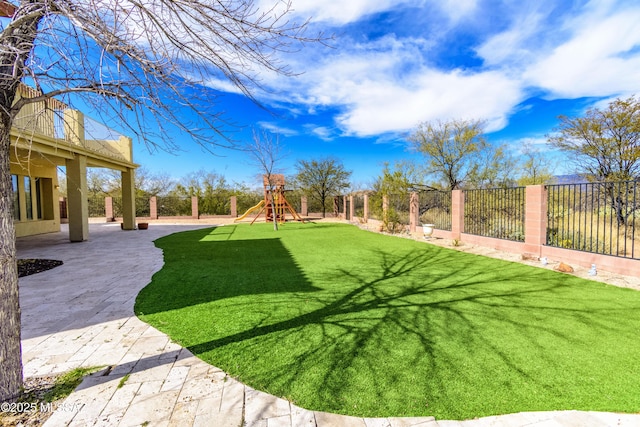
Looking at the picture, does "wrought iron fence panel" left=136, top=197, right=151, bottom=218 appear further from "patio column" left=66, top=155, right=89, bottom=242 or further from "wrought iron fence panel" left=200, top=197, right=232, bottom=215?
"patio column" left=66, top=155, right=89, bottom=242

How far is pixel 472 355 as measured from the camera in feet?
8.46

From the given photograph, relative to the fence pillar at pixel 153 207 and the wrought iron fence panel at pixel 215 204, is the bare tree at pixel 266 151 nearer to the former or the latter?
the wrought iron fence panel at pixel 215 204

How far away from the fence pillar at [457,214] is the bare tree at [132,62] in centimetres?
860

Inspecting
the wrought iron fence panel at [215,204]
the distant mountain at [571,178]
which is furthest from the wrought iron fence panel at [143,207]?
the distant mountain at [571,178]

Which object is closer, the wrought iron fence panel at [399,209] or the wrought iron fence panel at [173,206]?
the wrought iron fence panel at [399,209]

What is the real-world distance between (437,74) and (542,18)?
3.87 m

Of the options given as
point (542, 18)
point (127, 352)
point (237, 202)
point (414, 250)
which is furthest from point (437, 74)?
point (237, 202)

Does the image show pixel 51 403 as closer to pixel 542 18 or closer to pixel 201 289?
pixel 201 289

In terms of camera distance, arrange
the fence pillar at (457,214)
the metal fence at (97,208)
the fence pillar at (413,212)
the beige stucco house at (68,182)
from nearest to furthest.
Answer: the fence pillar at (457,214), the beige stucco house at (68,182), the fence pillar at (413,212), the metal fence at (97,208)

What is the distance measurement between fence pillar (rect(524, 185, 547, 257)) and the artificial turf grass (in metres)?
1.56

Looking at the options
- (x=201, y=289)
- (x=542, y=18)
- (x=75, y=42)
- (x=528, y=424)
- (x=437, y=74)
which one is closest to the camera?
(x=528, y=424)

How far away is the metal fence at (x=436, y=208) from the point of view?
35.9 ft

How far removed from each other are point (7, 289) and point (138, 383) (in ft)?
3.61

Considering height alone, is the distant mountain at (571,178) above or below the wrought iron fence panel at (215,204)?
above
